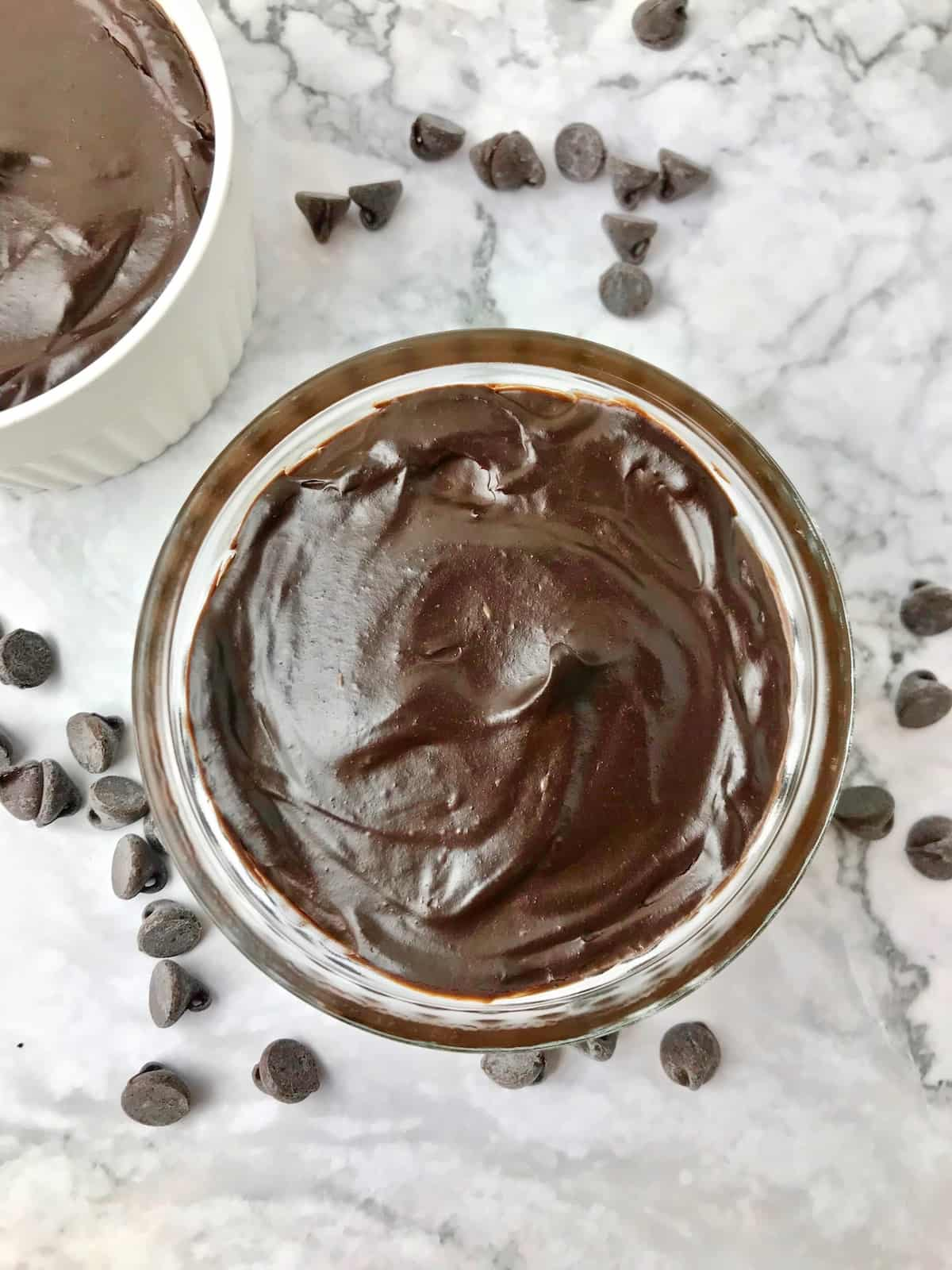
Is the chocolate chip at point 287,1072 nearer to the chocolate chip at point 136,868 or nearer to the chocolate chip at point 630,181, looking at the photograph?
the chocolate chip at point 136,868

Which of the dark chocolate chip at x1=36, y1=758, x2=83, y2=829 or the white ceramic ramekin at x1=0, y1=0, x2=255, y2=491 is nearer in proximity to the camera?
the white ceramic ramekin at x1=0, y1=0, x2=255, y2=491

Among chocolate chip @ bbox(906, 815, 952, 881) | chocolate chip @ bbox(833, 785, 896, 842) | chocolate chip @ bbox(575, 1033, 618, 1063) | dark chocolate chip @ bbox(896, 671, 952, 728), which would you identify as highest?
dark chocolate chip @ bbox(896, 671, 952, 728)

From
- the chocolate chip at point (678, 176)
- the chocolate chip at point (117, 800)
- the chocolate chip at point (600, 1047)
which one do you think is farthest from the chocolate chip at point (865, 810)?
the chocolate chip at point (117, 800)

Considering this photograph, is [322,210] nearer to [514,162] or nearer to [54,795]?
[514,162]

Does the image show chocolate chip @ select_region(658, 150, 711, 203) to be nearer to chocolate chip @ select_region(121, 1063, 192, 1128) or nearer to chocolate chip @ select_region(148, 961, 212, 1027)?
chocolate chip @ select_region(148, 961, 212, 1027)

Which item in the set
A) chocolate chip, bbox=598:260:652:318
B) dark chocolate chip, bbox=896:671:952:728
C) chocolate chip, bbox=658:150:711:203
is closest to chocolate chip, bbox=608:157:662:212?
chocolate chip, bbox=658:150:711:203

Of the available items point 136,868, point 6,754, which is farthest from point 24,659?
point 136,868

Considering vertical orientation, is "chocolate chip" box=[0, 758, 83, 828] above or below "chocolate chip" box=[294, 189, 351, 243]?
below
